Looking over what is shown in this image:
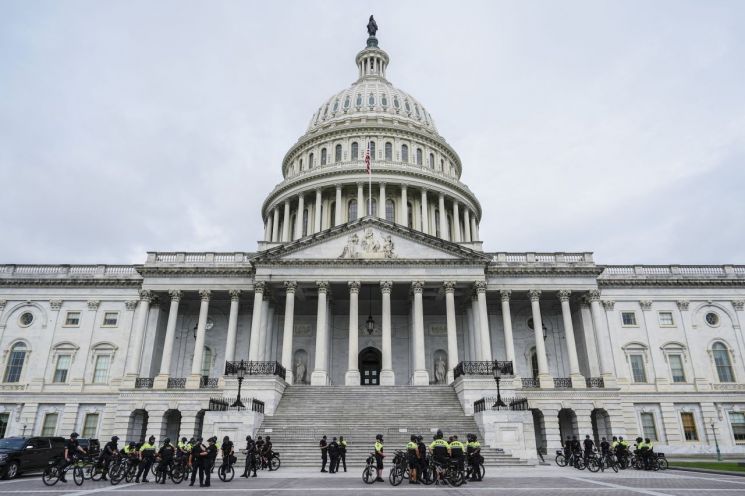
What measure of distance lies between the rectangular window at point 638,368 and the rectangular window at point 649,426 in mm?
2674

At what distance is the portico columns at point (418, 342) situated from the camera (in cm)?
3644

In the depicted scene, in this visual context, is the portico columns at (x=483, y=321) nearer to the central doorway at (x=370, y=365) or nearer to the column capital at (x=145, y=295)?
the central doorway at (x=370, y=365)

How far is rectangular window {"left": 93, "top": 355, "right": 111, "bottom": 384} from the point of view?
4259 centimetres

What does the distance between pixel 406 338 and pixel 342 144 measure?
2812cm

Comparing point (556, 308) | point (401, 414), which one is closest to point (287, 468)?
point (401, 414)

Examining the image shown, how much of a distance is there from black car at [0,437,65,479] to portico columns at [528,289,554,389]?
30.5 meters

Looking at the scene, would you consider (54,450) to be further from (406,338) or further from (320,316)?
(406,338)

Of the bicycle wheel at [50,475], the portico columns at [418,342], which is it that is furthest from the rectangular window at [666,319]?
the bicycle wheel at [50,475]

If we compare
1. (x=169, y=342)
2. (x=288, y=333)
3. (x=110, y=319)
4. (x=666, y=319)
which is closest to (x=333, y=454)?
(x=288, y=333)

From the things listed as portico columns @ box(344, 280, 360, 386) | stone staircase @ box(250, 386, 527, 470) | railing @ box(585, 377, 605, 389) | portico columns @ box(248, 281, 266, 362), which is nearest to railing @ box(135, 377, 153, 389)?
portico columns @ box(248, 281, 266, 362)

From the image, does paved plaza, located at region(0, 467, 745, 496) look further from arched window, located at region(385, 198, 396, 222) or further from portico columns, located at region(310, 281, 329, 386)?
arched window, located at region(385, 198, 396, 222)

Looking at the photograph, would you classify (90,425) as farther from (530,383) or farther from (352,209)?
(530,383)

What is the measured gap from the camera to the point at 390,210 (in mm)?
59344

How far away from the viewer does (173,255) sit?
4406cm
